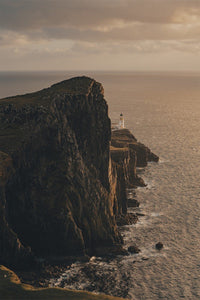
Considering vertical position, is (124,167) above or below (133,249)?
above

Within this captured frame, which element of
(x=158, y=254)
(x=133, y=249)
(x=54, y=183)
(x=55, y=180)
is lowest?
(x=158, y=254)

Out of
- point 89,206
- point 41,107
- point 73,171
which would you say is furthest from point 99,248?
point 41,107

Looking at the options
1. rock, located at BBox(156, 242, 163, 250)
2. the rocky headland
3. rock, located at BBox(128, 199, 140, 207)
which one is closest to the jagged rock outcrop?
rock, located at BBox(128, 199, 140, 207)

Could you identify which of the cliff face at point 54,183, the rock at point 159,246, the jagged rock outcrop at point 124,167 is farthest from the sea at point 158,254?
the cliff face at point 54,183

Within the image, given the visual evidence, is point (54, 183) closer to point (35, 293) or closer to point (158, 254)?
point (35, 293)

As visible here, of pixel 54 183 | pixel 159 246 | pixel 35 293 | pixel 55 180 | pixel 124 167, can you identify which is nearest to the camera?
pixel 35 293

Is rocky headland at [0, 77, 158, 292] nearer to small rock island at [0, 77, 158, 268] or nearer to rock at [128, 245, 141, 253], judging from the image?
small rock island at [0, 77, 158, 268]

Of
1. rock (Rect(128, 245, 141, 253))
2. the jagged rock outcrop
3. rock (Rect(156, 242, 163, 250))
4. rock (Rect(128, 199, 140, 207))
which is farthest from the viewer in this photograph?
rock (Rect(128, 199, 140, 207))

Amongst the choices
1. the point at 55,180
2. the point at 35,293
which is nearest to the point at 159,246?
the point at 55,180
